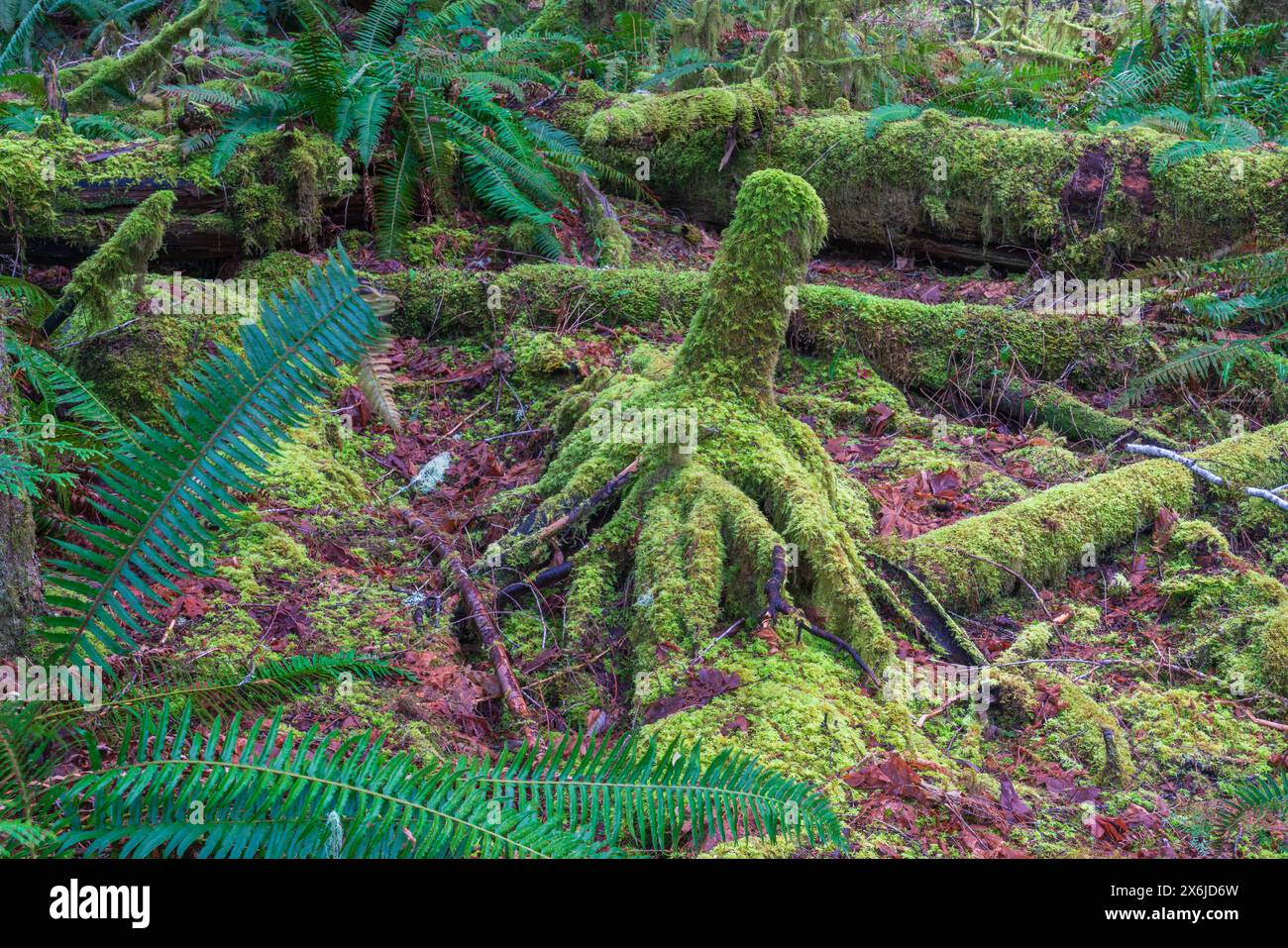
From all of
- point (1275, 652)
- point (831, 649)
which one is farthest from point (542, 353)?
point (1275, 652)

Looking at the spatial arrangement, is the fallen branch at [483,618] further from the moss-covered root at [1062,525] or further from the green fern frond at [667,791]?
the moss-covered root at [1062,525]

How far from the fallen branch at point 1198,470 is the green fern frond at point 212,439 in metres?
4.14

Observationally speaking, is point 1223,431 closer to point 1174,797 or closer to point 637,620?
point 1174,797

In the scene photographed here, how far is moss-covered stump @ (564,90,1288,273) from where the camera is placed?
639 centimetres

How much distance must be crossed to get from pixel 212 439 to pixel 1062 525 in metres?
3.54

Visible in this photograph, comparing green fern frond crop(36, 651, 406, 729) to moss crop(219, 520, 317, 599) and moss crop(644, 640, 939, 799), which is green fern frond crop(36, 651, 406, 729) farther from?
moss crop(644, 640, 939, 799)

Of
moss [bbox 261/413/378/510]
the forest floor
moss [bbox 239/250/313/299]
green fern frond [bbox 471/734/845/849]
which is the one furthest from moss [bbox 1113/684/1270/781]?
moss [bbox 239/250/313/299]

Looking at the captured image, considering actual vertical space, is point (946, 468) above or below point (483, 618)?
above

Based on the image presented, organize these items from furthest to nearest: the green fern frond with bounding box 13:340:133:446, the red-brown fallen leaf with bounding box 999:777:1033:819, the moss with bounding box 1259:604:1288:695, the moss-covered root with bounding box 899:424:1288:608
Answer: the moss-covered root with bounding box 899:424:1288:608 → the moss with bounding box 1259:604:1288:695 → the green fern frond with bounding box 13:340:133:446 → the red-brown fallen leaf with bounding box 999:777:1033:819

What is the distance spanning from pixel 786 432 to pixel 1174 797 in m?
1.92

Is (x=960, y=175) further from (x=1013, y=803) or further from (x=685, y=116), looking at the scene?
(x=1013, y=803)

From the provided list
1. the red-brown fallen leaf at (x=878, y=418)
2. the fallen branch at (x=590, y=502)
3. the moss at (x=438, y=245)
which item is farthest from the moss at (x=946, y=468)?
the moss at (x=438, y=245)

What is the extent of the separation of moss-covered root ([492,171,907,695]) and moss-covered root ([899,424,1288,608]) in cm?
39

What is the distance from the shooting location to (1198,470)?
4.75 m
